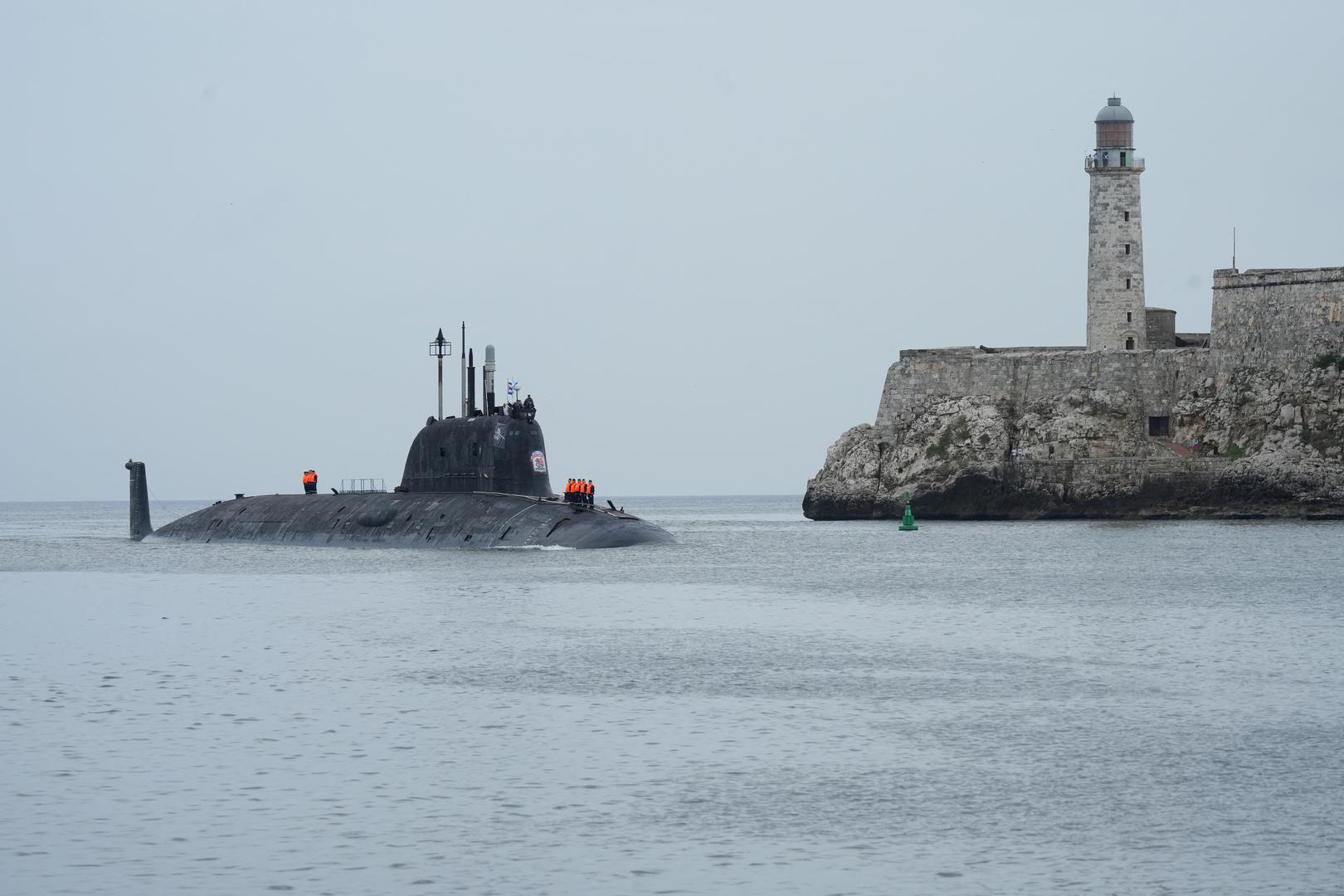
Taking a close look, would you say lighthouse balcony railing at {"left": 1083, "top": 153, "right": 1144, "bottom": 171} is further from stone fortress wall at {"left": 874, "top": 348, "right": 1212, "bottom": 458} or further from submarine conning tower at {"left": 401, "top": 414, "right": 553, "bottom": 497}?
submarine conning tower at {"left": 401, "top": 414, "right": 553, "bottom": 497}

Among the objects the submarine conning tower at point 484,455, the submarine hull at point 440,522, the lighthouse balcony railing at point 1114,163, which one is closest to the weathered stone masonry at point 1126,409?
the lighthouse balcony railing at point 1114,163

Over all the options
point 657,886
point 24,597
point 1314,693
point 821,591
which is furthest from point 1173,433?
point 657,886

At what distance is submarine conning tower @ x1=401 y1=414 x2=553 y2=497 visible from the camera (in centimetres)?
3941

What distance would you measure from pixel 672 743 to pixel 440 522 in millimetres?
25521

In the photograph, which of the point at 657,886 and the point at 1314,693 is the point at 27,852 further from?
the point at 1314,693

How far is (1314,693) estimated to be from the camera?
16922 millimetres

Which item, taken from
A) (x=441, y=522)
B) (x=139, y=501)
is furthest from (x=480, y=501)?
(x=139, y=501)

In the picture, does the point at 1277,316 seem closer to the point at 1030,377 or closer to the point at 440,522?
the point at 1030,377

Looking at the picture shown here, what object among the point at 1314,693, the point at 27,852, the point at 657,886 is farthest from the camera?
the point at 1314,693

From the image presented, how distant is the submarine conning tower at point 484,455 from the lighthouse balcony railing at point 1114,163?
34557 millimetres

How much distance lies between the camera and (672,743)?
14.1m

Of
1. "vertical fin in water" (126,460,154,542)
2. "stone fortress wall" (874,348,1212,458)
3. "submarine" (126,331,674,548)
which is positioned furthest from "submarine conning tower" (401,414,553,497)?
"stone fortress wall" (874,348,1212,458)

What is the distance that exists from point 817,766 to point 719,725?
84.0 inches

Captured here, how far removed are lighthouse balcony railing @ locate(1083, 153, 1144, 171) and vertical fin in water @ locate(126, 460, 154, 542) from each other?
125 feet
